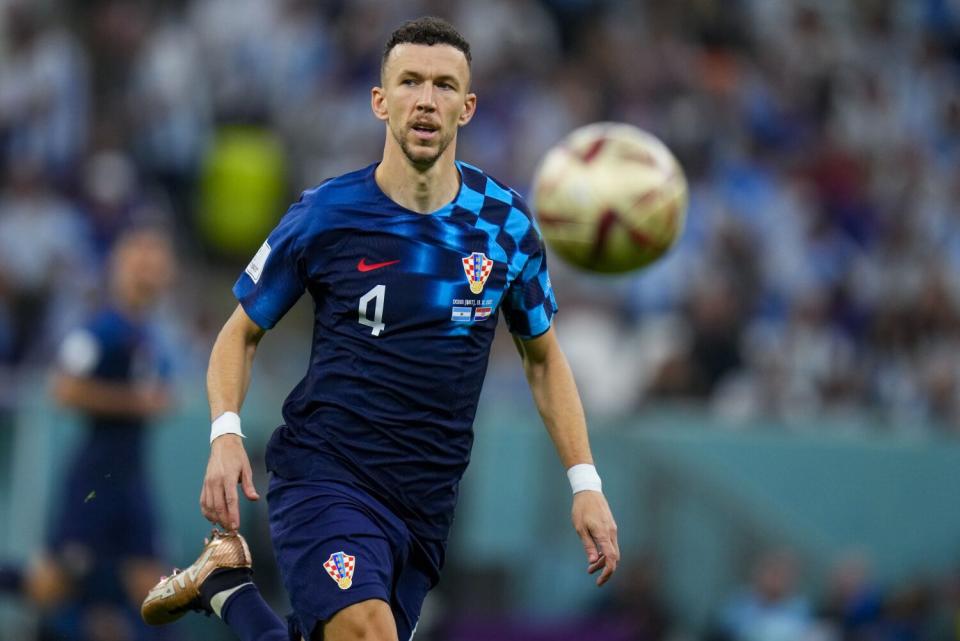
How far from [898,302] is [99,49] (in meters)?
7.14

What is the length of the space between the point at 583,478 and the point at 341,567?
0.94 m

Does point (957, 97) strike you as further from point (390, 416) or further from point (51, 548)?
point (390, 416)

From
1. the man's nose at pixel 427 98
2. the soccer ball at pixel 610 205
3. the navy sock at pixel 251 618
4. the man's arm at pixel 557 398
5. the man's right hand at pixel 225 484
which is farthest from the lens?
the soccer ball at pixel 610 205

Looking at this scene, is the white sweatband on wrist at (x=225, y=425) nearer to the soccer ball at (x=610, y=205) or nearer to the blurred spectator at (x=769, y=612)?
the soccer ball at (x=610, y=205)

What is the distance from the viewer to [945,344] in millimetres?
14312

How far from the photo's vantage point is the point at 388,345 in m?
5.52

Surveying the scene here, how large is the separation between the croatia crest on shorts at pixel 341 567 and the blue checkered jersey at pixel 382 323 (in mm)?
282

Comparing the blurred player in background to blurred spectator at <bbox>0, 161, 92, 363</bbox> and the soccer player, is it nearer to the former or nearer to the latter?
blurred spectator at <bbox>0, 161, 92, 363</bbox>

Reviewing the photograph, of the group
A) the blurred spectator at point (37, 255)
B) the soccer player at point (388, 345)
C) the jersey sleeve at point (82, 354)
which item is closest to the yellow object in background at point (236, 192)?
the blurred spectator at point (37, 255)

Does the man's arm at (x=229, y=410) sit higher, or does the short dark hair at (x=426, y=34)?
the short dark hair at (x=426, y=34)

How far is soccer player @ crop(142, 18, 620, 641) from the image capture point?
17.8 ft

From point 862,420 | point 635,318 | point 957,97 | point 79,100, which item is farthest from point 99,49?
point 957,97

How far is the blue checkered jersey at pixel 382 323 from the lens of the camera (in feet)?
18.1

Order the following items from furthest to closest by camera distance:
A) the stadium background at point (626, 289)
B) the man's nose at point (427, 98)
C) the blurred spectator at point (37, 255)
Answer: the blurred spectator at point (37, 255), the stadium background at point (626, 289), the man's nose at point (427, 98)
